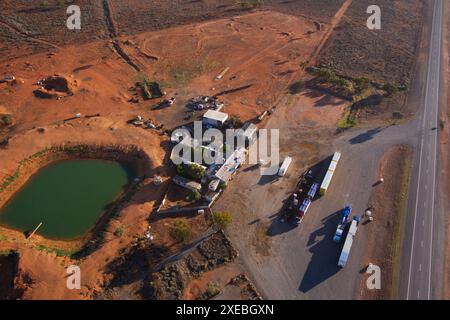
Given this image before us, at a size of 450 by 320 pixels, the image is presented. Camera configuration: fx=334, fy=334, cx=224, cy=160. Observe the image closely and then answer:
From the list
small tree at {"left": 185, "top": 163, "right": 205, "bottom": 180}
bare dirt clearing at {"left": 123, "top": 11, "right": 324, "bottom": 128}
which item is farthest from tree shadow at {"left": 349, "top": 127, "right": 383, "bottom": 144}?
small tree at {"left": 185, "top": 163, "right": 205, "bottom": 180}

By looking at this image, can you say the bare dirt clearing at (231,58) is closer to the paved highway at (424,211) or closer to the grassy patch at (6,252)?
the paved highway at (424,211)

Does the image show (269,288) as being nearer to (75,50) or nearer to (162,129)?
(162,129)

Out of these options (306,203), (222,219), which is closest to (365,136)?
(306,203)

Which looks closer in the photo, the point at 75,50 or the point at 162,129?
the point at 162,129

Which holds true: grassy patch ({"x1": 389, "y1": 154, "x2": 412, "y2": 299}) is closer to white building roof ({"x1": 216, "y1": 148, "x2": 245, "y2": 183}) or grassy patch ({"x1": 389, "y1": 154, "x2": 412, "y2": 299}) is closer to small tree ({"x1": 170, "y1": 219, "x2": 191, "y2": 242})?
white building roof ({"x1": 216, "y1": 148, "x2": 245, "y2": 183})

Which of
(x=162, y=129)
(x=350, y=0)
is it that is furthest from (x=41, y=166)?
(x=350, y=0)

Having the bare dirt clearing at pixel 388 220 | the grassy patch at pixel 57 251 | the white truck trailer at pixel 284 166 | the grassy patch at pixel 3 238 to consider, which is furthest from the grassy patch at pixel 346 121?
the grassy patch at pixel 3 238
